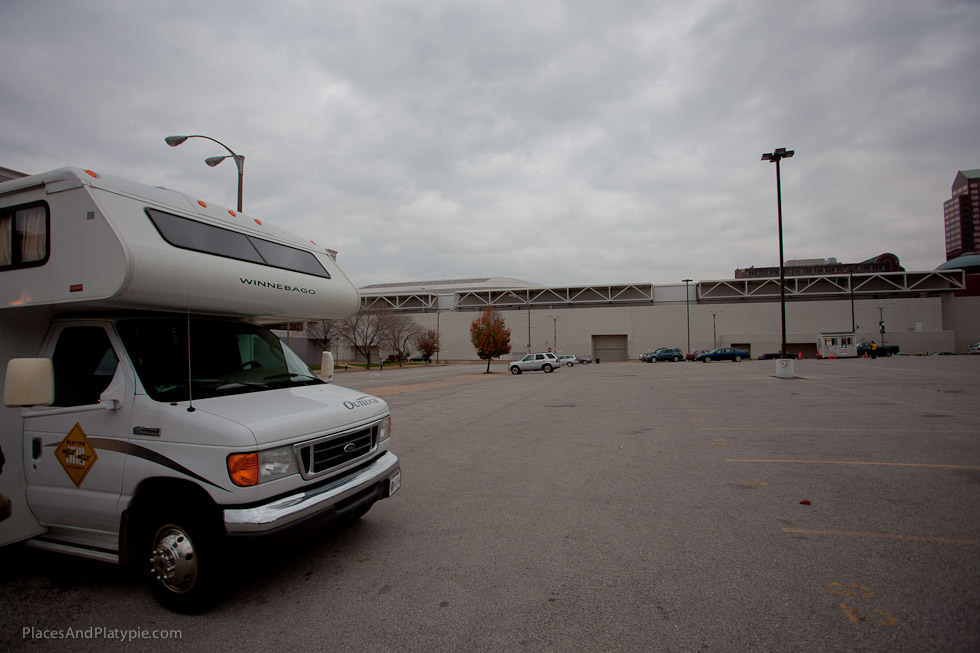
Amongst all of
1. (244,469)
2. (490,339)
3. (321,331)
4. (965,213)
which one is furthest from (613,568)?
(965,213)

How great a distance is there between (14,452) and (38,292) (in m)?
1.30

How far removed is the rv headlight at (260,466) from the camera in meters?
3.34

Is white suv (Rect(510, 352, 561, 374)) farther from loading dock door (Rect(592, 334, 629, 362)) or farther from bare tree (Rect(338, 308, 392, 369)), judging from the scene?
loading dock door (Rect(592, 334, 629, 362))

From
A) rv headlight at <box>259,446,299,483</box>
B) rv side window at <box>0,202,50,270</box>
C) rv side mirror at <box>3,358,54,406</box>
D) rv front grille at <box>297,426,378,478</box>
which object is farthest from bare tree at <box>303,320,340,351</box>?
rv headlight at <box>259,446,299,483</box>

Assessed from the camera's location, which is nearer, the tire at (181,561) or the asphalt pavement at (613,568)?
the asphalt pavement at (613,568)

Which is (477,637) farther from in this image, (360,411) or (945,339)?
(945,339)

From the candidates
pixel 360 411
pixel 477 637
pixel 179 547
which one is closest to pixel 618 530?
pixel 477 637

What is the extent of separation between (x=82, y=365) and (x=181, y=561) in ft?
5.95

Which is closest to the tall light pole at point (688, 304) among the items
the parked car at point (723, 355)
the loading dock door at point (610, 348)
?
the loading dock door at point (610, 348)

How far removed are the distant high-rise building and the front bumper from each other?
238 metres

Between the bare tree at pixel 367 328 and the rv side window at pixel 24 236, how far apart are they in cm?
5195

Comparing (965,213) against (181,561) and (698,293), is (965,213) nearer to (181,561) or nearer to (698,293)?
(698,293)

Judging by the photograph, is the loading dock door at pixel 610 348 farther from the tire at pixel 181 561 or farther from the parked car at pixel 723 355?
the tire at pixel 181 561

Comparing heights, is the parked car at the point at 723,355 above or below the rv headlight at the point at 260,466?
below
